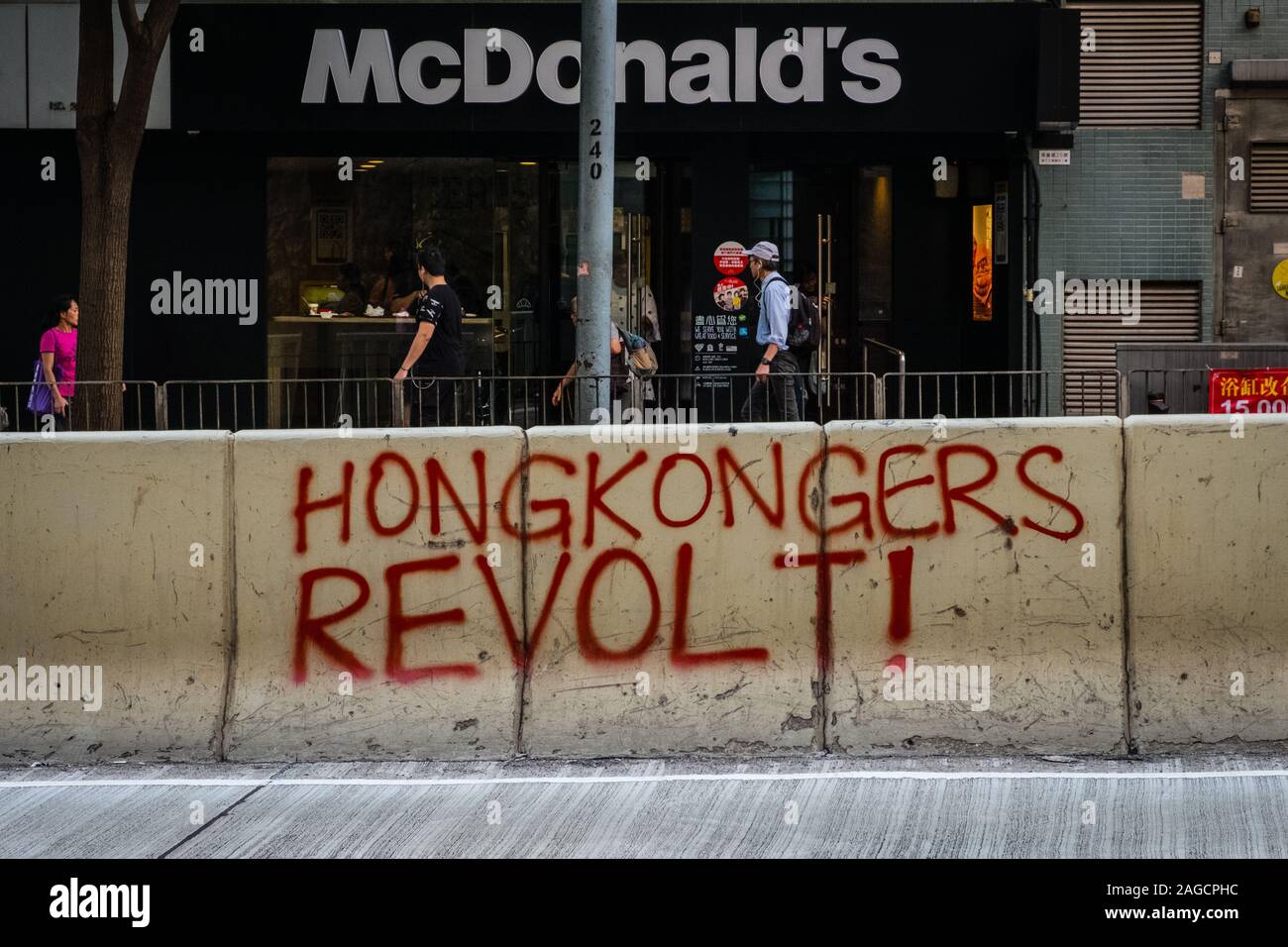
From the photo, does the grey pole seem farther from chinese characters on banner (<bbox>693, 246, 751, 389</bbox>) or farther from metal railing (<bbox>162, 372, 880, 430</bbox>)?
chinese characters on banner (<bbox>693, 246, 751, 389</bbox>)

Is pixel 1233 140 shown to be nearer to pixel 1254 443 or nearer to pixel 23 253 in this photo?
pixel 1254 443

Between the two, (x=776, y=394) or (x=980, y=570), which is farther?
(x=776, y=394)

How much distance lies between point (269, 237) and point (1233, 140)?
9.30 meters

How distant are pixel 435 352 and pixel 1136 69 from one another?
7717mm

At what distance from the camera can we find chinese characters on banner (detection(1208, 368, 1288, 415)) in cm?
1280

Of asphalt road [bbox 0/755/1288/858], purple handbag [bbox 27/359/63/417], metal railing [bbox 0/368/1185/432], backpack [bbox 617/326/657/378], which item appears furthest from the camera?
backpack [bbox 617/326/657/378]

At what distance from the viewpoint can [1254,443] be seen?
24.0ft

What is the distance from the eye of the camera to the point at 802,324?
14820 mm

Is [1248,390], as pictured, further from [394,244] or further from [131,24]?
[131,24]

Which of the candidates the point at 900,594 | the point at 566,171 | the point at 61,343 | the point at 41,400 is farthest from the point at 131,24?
the point at 900,594

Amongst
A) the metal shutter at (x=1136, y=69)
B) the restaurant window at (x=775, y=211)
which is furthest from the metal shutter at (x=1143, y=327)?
the restaurant window at (x=775, y=211)

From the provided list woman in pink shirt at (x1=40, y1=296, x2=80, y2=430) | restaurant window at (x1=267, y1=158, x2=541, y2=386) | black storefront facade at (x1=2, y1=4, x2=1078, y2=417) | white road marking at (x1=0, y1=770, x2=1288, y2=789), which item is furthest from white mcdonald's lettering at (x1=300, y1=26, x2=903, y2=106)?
white road marking at (x1=0, y1=770, x2=1288, y2=789)

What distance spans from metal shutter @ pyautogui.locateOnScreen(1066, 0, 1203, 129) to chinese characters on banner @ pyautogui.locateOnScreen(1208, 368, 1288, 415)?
4.35m
